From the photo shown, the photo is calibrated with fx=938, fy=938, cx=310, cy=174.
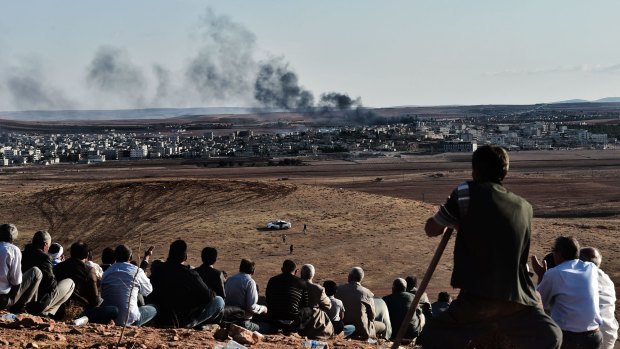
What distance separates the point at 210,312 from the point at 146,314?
66 cm

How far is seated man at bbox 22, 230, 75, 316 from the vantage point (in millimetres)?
9492

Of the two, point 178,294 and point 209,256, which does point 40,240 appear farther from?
point 209,256

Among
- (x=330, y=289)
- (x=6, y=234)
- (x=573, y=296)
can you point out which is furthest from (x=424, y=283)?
(x=330, y=289)

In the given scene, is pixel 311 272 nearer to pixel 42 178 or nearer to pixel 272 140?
pixel 42 178

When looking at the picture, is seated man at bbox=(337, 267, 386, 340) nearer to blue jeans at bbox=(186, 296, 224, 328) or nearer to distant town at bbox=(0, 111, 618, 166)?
blue jeans at bbox=(186, 296, 224, 328)

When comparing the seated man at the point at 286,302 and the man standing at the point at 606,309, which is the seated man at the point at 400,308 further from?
the man standing at the point at 606,309

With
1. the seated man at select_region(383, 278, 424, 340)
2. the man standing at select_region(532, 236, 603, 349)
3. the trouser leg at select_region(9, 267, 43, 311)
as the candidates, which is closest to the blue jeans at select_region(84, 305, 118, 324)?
the trouser leg at select_region(9, 267, 43, 311)

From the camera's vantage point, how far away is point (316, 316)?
1022 centimetres

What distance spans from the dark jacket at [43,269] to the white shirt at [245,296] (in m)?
1.98

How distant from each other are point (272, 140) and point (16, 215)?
11147 centimetres

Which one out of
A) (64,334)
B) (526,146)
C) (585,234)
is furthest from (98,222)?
(526,146)

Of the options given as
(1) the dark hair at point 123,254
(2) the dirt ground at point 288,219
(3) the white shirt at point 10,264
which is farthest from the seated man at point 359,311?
(2) the dirt ground at point 288,219

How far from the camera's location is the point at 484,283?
5.75 metres

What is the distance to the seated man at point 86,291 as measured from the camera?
377 inches
